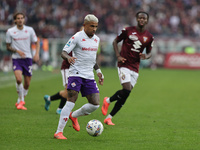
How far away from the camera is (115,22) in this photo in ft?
119

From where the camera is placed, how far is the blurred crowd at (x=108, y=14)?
113 feet

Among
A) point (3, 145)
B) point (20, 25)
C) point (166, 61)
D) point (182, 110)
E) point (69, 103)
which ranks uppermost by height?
point (20, 25)

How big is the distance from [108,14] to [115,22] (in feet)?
3.78

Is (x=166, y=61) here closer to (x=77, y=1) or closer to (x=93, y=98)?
(x=77, y=1)

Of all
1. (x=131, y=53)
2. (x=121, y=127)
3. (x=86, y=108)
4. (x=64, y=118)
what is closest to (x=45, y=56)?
(x=131, y=53)

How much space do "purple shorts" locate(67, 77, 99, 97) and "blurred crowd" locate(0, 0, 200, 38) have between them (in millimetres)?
26476

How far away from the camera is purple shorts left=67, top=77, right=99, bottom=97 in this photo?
7.22 metres

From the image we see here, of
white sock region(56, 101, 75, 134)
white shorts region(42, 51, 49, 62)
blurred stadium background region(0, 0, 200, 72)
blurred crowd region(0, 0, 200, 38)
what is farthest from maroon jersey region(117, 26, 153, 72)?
blurred crowd region(0, 0, 200, 38)

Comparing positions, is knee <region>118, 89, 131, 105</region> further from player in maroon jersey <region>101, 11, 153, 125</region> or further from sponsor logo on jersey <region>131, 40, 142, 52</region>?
sponsor logo on jersey <region>131, 40, 142, 52</region>

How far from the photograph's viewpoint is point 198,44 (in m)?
34.5

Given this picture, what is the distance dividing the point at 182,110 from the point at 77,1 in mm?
27213

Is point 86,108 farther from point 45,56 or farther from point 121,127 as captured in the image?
point 45,56

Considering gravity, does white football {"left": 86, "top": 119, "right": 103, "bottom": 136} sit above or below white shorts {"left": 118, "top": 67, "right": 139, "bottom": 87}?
below

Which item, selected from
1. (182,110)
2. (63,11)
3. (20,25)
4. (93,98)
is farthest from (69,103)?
(63,11)
